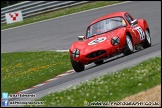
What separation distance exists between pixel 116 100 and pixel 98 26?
7.88 m

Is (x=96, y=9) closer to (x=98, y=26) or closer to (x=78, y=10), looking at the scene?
(x=78, y=10)

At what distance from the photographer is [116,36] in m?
14.7

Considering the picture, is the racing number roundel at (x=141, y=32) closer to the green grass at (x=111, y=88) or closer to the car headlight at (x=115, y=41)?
the car headlight at (x=115, y=41)

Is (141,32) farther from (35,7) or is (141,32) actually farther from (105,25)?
(35,7)

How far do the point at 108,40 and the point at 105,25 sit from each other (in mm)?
1376

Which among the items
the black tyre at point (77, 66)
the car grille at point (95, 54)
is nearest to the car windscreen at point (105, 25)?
the black tyre at point (77, 66)

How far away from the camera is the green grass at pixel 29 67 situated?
15552 millimetres

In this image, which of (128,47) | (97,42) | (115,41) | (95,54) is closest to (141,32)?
(128,47)

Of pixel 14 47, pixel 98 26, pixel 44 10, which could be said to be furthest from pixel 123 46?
pixel 44 10

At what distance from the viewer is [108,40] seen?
576 inches

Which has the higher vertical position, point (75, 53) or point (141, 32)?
point (141, 32)

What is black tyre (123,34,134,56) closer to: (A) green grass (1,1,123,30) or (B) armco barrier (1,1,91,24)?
(A) green grass (1,1,123,30)

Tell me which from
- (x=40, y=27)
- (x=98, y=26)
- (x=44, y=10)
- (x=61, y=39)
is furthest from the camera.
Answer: (x=44, y=10)

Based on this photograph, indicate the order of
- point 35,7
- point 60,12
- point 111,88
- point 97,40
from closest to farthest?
point 111,88
point 97,40
point 60,12
point 35,7
